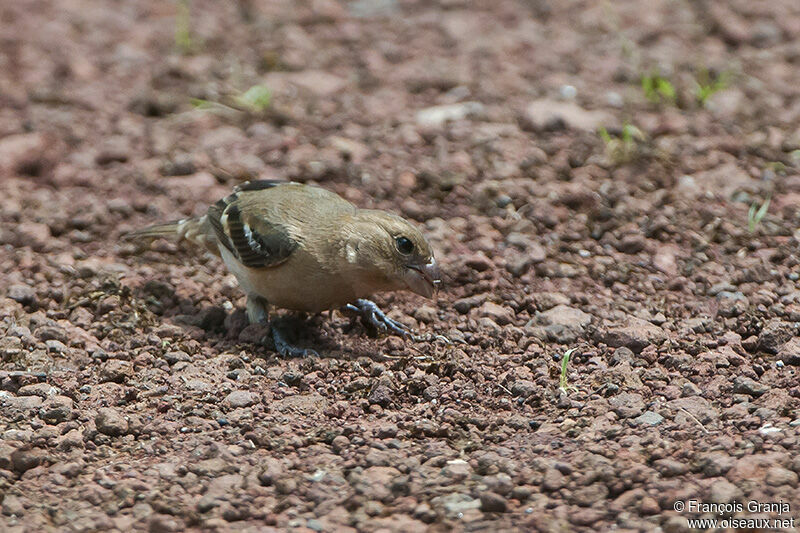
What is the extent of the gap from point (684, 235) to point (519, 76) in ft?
8.74

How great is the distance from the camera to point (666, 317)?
572 centimetres

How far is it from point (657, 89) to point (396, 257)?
3388 mm

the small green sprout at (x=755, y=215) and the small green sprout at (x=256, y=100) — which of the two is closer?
the small green sprout at (x=755, y=215)

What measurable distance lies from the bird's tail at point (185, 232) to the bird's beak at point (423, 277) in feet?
4.39

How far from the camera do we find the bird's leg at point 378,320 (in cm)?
577

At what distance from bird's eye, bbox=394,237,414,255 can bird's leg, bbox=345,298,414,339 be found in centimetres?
42

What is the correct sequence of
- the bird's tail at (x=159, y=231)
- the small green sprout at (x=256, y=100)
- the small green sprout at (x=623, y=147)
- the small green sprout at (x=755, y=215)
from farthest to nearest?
the small green sprout at (x=256, y=100), the small green sprout at (x=623, y=147), the bird's tail at (x=159, y=231), the small green sprout at (x=755, y=215)

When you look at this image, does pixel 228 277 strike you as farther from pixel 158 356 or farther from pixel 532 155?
pixel 532 155

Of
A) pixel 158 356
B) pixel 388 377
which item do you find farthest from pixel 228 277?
pixel 388 377

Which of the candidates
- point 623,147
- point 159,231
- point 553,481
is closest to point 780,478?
point 553,481

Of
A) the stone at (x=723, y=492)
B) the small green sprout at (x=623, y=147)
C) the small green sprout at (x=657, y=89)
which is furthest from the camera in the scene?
the small green sprout at (x=657, y=89)

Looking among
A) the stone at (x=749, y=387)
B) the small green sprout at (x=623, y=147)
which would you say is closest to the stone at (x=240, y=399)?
the stone at (x=749, y=387)

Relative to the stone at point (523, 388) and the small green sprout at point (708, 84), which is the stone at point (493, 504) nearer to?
the stone at point (523, 388)

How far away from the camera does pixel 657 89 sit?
8070 mm
